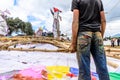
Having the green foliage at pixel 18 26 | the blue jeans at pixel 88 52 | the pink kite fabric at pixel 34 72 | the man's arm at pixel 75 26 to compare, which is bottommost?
the pink kite fabric at pixel 34 72

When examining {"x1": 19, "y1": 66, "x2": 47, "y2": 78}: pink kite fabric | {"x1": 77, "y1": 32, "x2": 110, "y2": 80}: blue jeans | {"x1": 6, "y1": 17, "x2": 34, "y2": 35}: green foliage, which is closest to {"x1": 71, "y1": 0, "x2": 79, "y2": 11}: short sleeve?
{"x1": 77, "y1": 32, "x2": 110, "y2": 80}: blue jeans

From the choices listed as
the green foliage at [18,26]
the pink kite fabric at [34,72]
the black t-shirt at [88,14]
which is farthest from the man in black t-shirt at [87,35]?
the green foliage at [18,26]

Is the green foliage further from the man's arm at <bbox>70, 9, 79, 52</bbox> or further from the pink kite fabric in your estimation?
the man's arm at <bbox>70, 9, 79, 52</bbox>

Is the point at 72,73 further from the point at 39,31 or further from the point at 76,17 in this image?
the point at 39,31

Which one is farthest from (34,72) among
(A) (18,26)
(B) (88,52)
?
(A) (18,26)

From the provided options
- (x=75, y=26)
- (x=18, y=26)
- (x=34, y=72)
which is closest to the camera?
(x=75, y=26)

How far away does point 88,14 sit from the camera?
7.95ft

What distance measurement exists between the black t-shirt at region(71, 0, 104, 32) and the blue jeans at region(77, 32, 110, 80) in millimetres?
59

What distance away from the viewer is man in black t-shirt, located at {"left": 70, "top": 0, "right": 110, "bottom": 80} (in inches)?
92.4

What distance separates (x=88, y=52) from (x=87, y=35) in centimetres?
15

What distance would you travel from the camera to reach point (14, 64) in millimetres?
4523

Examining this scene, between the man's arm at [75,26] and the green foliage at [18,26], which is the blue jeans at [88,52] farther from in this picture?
the green foliage at [18,26]

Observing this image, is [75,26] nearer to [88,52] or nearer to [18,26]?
[88,52]

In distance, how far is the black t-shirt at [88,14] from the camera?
2.39 meters
